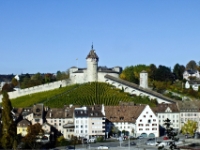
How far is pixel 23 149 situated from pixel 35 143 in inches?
102

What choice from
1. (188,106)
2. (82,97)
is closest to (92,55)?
(82,97)

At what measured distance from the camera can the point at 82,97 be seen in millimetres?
107562

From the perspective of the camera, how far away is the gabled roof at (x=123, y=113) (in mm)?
90812

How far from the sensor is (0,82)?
195625mm

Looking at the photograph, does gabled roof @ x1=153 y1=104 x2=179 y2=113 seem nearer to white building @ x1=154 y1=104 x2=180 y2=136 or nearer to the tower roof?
white building @ x1=154 y1=104 x2=180 y2=136

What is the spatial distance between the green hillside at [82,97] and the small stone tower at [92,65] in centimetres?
183

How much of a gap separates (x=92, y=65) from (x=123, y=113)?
1180 inches

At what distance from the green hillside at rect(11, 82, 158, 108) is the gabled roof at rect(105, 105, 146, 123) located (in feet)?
30.8

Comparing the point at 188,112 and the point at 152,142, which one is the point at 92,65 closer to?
the point at 188,112

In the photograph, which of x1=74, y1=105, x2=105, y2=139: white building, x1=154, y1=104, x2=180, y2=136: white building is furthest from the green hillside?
x1=74, y1=105, x2=105, y2=139: white building

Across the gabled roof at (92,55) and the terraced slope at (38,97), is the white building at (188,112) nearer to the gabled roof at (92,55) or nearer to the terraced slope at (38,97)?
the gabled roof at (92,55)

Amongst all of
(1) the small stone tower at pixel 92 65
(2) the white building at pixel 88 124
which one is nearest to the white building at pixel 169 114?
(2) the white building at pixel 88 124

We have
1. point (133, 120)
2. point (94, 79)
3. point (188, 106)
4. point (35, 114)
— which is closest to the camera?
point (35, 114)

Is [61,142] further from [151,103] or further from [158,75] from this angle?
[158,75]
